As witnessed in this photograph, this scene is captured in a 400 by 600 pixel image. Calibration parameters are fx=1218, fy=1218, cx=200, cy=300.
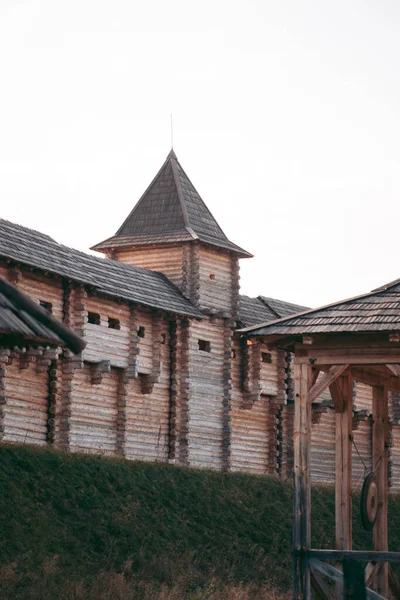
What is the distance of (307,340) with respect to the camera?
19.9m

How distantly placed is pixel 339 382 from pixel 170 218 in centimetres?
2042

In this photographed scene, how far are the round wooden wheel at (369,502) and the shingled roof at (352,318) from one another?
2.88 metres

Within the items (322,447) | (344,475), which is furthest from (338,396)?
(322,447)

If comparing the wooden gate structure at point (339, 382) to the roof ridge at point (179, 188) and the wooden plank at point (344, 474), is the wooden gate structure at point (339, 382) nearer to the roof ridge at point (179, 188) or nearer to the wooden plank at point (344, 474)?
the wooden plank at point (344, 474)

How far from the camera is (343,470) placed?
20578mm

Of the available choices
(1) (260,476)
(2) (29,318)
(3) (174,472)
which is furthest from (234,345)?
(2) (29,318)

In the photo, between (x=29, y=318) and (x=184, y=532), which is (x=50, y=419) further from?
(x=29, y=318)

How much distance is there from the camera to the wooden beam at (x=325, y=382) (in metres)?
19.8

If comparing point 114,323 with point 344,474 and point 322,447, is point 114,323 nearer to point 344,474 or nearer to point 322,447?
point 322,447

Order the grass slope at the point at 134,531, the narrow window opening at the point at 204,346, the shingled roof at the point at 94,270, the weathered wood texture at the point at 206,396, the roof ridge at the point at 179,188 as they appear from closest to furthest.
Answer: the grass slope at the point at 134,531 < the shingled roof at the point at 94,270 < the weathered wood texture at the point at 206,396 < the narrow window opening at the point at 204,346 < the roof ridge at the point at 179,188

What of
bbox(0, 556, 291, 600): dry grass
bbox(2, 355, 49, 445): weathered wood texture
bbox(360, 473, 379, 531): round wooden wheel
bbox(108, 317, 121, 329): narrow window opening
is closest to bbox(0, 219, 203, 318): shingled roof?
bbox(108, 317, 121, 329): narrow window opening

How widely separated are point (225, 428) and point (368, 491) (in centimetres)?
1826

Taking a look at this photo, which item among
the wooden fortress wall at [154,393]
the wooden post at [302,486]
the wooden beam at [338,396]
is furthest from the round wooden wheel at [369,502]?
the wooden fortress wall at [154,393]

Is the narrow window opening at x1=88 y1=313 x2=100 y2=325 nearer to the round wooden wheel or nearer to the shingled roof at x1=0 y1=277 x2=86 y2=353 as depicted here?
the round wooden wheel
